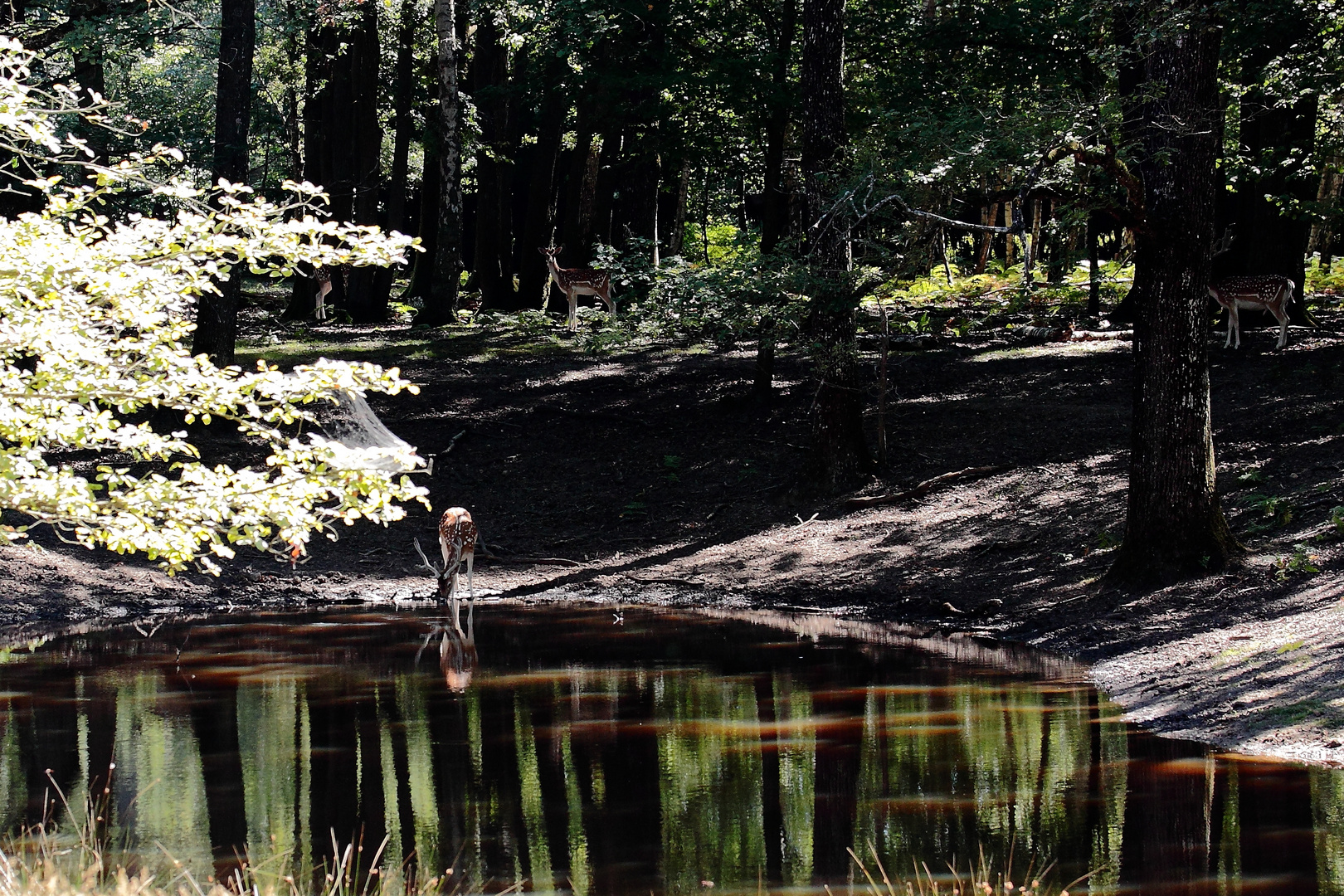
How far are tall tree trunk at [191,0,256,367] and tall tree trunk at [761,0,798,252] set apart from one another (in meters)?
7.62

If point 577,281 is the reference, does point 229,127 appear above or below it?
above

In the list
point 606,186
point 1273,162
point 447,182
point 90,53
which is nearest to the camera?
point 90,53

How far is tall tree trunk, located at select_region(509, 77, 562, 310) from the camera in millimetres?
27766

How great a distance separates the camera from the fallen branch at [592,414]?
20.6 metres

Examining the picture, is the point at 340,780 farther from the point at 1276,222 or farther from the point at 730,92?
the point at 1276,222

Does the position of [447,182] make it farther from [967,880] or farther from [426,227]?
[967,880]

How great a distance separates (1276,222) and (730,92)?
972 cm

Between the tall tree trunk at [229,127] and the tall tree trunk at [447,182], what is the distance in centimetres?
551

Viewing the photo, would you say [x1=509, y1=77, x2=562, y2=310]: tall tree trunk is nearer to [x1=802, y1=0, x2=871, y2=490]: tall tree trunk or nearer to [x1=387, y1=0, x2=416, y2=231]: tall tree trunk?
[x1=387, y1=0, x2=416, y2=231]: tall tree trunk

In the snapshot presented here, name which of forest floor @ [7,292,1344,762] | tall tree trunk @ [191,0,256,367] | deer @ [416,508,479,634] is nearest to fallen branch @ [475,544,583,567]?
forest floor @ [7,292,1344,762]

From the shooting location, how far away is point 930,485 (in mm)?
16750

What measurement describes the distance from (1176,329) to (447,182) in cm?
1628

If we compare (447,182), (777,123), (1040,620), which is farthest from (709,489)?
(447,182)

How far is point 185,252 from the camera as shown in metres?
5.80
